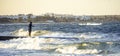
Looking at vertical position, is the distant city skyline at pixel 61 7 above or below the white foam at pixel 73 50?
above

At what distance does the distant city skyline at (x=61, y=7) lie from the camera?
260cm

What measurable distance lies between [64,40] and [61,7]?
0.37m

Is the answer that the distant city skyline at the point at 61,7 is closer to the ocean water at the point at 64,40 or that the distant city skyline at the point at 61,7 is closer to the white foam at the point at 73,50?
the ocean water at the point at 64,40

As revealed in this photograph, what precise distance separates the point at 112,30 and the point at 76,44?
0.42 metres

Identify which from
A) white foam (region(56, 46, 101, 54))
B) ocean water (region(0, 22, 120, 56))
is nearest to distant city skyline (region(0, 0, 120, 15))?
ocean water (region(0, 22, 120, 56))

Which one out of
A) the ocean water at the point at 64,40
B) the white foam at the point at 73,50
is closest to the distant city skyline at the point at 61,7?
the ocean water at the point at 64,40

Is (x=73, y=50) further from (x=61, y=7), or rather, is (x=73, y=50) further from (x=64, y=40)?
(x=61, y=7)

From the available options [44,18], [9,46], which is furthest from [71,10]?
[9,46]

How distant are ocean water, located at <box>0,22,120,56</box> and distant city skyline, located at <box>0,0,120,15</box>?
137 millimetres

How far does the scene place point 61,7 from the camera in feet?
8.71

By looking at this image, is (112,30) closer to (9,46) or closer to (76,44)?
(76,44)

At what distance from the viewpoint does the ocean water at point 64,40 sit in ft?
8.34

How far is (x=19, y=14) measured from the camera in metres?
2.69

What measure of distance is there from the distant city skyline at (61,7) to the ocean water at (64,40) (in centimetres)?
14
